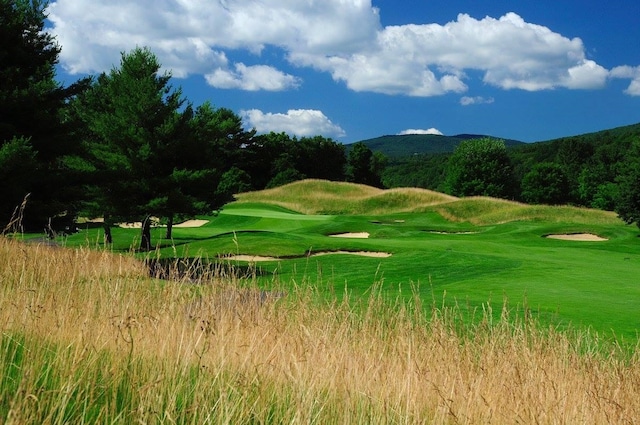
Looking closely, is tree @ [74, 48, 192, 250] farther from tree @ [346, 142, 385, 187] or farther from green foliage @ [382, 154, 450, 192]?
green foliage @ [382, 154, 450, 192]

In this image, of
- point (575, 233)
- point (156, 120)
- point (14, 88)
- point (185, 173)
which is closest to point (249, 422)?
point (14, 88)

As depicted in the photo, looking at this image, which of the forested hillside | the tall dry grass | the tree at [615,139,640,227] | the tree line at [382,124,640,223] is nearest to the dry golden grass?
the tree at [615,139,640,227]

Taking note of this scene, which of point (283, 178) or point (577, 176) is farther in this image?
point (577, 176)

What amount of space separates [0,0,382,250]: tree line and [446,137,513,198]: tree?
5964 centimetres

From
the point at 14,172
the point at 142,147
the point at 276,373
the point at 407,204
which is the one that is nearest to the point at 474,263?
the point at 276,373

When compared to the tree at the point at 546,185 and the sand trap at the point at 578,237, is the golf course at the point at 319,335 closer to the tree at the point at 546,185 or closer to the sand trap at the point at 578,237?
the sand trap at the point at 578,237

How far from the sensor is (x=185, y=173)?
1002 inches

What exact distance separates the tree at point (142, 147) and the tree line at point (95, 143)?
0.04 m

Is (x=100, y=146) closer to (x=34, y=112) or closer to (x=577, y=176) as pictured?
(x=34, y=112)

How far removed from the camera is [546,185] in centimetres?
8744

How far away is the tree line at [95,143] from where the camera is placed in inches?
690

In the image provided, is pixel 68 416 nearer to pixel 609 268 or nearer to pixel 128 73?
pixel 609 268

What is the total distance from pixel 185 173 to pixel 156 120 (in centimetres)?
288

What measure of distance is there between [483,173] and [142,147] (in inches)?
2804
